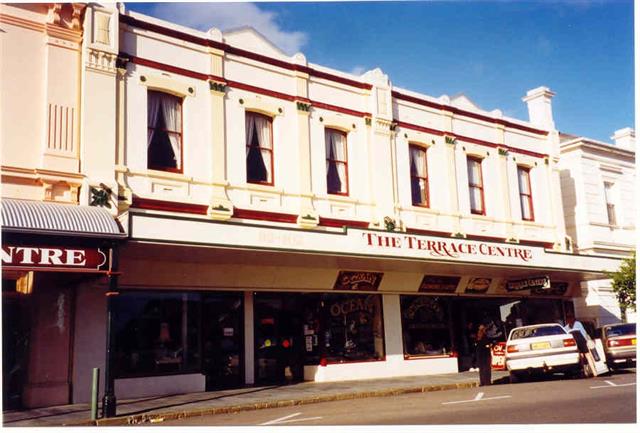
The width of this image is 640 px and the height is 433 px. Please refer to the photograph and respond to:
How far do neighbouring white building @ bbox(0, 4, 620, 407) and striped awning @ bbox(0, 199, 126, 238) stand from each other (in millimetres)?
41

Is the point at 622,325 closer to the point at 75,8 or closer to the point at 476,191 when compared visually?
the point at 476,191

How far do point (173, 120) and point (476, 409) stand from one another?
10.1 metres

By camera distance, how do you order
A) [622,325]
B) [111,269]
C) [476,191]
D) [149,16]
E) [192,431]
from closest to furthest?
[192,431], [111,269], [149,16], [622,325], [476,191]

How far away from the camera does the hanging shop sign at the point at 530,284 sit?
20.7 m

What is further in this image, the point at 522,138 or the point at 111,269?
the point at 522,138

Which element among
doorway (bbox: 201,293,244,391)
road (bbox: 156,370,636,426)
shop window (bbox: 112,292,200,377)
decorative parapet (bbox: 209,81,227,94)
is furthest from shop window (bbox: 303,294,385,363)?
decorative parapet (bbox: 209,81,227,94)

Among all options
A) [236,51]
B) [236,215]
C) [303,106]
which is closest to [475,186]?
[303,106]

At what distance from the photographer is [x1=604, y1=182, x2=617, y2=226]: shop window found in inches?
1032

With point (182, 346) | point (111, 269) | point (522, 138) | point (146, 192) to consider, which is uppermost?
point (522, 138)

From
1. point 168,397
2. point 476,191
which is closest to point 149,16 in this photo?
point 168,397

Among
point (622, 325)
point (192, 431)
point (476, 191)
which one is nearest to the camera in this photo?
point (192, 431)

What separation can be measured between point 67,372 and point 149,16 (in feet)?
28.5

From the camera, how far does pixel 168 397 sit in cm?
1429

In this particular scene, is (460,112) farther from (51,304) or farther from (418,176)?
(51,304)
